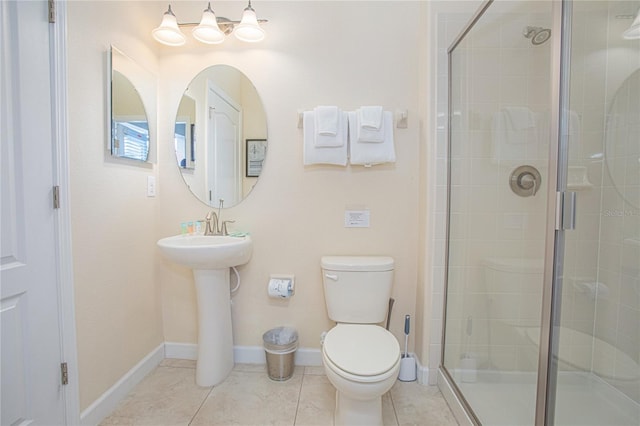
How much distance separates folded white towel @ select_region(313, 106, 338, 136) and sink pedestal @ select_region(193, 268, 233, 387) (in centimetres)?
100

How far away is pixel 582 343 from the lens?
1.28 meters

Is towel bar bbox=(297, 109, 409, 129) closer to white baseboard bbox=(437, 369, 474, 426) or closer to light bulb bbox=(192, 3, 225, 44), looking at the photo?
light bulb bbox=(192, 3, 225, 44)

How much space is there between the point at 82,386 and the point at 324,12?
7.73ft

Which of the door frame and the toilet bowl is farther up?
the door frame

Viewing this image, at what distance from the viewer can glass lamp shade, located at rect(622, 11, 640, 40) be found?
3.92ft

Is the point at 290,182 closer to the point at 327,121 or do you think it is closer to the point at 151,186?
the point at 327,121

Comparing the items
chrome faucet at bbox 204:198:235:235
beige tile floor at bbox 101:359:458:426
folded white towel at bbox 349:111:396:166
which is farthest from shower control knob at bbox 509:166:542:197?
chrome faucet at bbox 204:198:235:235

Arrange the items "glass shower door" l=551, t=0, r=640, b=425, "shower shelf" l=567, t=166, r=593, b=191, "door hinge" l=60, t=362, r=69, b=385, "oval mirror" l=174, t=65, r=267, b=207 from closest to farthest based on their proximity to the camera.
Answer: "shower shelf" l=567, t=166, r=593, b=191 → "glass shower door" l=551, t=0, r=640, b=425 → "door hinge" l=60, t=362, r=69, b=385 → "oval mirror" l=174, t=65, r=267, b=207

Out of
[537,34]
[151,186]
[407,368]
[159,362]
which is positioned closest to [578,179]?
[537,34]

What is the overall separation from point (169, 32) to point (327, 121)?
1.05 meters

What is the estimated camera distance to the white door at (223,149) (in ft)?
6.36

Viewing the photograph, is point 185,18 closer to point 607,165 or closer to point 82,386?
point 82,386

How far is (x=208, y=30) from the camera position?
1.75 metres

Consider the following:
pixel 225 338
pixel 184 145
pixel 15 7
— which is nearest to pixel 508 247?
pixel 225 338
